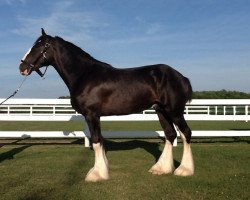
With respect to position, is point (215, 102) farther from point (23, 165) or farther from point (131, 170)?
point (23, 165)

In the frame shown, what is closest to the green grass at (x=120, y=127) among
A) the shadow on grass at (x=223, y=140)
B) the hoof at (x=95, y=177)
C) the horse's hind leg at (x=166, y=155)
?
the shadow on grass at (x=223, y=140)

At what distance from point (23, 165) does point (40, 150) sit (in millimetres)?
2248

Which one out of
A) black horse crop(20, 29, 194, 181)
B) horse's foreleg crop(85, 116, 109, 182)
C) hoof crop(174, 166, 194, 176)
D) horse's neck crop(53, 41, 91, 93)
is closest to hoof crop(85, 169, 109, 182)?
horse's foreleg crop(85, 116, 109, 182)

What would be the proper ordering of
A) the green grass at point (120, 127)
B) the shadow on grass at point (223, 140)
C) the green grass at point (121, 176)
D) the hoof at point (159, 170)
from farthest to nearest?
the green grass at point (120, 127)
the shadow on grass at point (223, 140)
the hoof at point (159, 170)
the green grass at point (121, 176)

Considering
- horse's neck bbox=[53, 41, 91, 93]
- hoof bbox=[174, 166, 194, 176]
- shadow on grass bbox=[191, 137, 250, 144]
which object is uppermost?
horse's neck bbox=[53, 41, 91, 93]

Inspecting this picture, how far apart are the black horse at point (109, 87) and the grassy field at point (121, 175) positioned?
0.60 meters

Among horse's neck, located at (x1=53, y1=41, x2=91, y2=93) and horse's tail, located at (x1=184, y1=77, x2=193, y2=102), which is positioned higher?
horse's neck, located at (x1=53, y1=41, x2=91, y2=93)

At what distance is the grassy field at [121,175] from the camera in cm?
544

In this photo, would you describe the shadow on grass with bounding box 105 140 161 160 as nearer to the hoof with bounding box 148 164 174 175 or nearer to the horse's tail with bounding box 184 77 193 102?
the hoof with bounding box 148 164 174 175

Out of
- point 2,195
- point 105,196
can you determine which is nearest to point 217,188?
point 105,196

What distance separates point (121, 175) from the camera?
6.79 metres

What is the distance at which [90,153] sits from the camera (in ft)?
31.0

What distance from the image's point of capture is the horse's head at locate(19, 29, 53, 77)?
699cm

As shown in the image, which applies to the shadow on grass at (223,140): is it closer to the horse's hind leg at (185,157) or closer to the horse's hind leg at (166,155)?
the horse's hind leg at (166,155)
